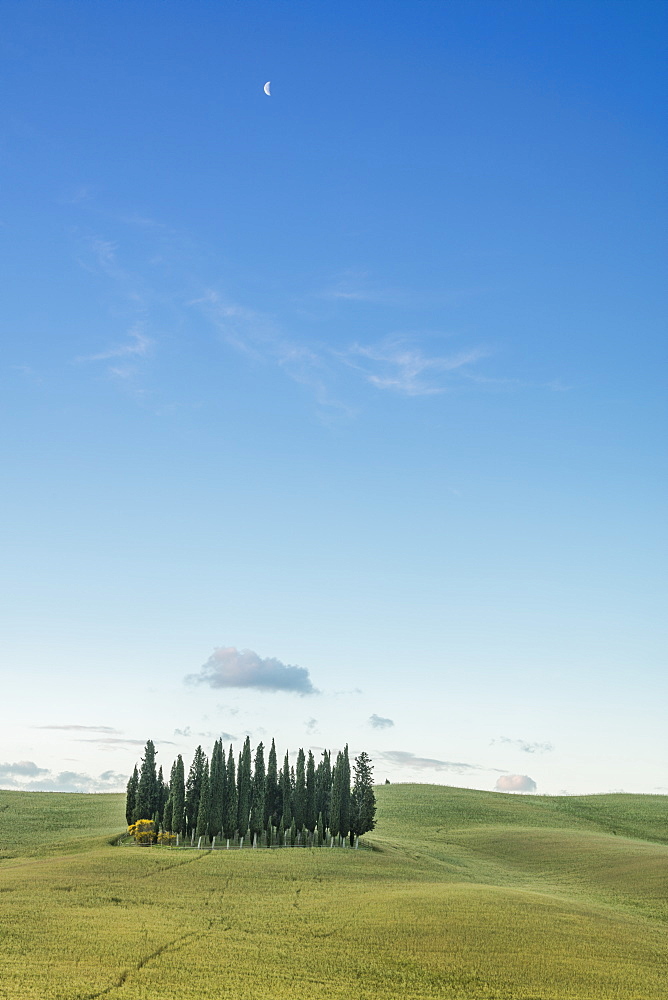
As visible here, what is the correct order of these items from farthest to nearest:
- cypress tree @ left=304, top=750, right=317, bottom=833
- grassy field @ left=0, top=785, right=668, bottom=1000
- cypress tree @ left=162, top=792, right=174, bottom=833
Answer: cypress tree @ left=304, top=750, right=317, bottom=833 → cypress tree @ left=162, top=792, right=174, bottom=833 → grassy field @ left=0, top=785, right=668, bottom=1000

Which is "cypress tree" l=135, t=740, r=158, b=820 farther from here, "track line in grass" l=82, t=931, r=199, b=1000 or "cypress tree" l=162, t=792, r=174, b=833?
"track line in grass" l=82, t=931, r=199, b=1000

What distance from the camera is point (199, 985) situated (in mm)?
37844

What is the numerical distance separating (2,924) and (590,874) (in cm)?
6538

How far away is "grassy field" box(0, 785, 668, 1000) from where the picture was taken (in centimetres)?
3966

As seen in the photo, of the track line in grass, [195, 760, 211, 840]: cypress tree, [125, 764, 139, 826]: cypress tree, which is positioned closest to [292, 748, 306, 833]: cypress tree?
[195, 760, 211, 840]: cypress tree

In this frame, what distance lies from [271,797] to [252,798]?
3.09 metres

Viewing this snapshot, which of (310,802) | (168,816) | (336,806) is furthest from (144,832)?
(336,806)

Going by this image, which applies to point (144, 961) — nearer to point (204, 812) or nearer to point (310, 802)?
point (204, 812)

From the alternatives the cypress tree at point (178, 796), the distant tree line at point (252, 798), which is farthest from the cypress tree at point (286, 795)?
the cypress tree at point (178, 796)

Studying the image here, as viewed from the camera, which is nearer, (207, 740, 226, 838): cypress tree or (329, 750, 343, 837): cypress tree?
(207, 740, 226, 838): cypress tree

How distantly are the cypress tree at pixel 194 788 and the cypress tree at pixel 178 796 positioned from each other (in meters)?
0.96

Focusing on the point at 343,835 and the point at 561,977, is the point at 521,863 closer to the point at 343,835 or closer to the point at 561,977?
the point at 343,835

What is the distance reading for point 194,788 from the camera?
105 m

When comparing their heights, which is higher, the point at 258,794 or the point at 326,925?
the point at 258,794
